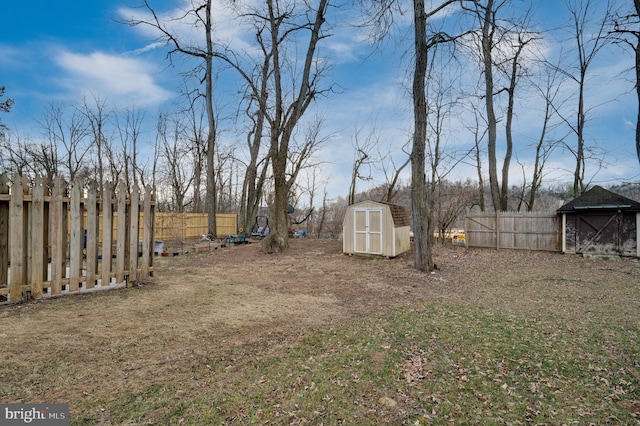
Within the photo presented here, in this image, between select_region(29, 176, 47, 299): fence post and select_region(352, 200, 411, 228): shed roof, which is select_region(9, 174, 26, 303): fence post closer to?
select_region(29, 176, 47, 299): fence post

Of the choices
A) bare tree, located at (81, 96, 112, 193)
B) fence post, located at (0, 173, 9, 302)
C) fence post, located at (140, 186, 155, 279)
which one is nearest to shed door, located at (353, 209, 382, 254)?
fence post, located at (140, 186, 155, 279)

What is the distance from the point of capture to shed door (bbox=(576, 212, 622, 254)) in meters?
10.7

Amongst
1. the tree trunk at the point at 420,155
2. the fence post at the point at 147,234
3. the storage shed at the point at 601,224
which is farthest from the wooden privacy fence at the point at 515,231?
the fence post at the point at 147,234

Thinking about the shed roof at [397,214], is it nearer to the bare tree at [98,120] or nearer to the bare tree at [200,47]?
the bare tree at [200,47]

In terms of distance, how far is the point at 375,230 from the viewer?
443 inches

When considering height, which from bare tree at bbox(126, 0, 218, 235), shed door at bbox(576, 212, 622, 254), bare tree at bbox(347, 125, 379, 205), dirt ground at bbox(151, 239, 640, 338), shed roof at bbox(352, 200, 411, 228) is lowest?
dirt ground at bbox(151, 239, 640, 338)

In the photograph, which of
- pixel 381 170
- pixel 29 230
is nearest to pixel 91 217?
pixel 29 230

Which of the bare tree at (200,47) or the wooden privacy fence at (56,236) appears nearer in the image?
the wooden privacy fence at (56,236)

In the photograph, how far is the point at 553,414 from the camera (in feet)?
7.55

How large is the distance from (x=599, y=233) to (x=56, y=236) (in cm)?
1557

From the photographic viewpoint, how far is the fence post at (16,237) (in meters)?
4.35

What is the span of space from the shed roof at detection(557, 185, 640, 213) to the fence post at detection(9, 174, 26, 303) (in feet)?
50.7

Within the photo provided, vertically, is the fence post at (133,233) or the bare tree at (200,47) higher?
the bare tree at (200,47)

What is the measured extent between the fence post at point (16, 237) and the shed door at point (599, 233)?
51.3ft
